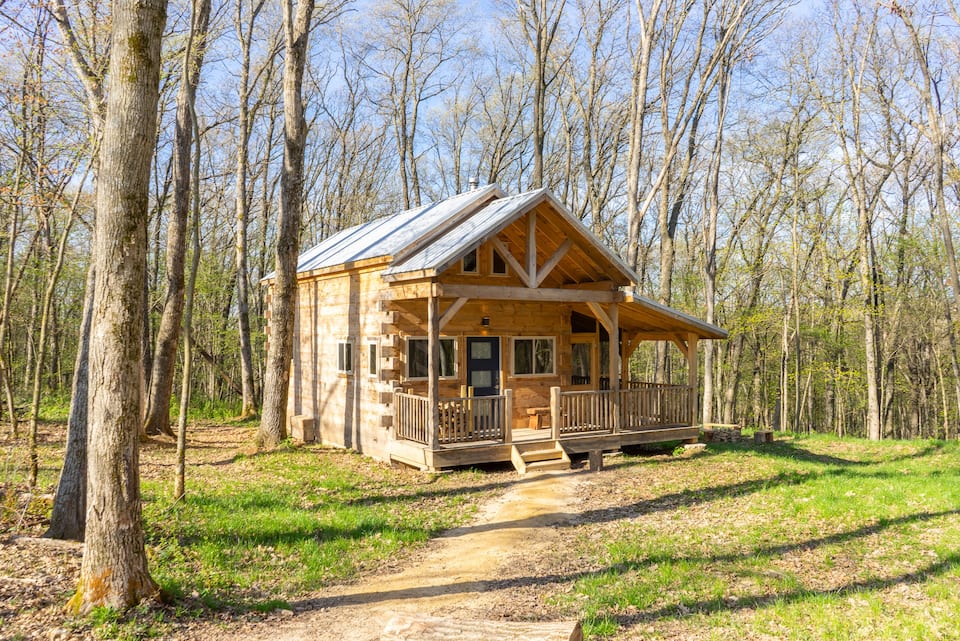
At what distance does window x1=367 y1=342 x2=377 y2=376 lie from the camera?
1532 cm

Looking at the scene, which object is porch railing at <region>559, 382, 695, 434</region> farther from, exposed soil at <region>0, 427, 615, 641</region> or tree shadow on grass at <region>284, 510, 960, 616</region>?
tree shadow on grass at <region>284, 510, 960, 616</region>

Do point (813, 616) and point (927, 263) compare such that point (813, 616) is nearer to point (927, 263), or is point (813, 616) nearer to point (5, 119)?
point (5, 119)

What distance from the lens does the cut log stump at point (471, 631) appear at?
4.79m

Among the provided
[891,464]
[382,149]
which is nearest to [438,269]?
[891,464]

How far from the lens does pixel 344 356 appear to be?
1672 centimetres

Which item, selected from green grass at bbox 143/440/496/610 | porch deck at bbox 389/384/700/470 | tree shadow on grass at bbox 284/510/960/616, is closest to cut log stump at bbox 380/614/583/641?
tree shadow on grass at bbox 284/510/960/616

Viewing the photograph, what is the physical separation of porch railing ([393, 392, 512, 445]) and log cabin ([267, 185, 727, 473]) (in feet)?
0.11

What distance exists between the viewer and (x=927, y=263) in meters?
27.5

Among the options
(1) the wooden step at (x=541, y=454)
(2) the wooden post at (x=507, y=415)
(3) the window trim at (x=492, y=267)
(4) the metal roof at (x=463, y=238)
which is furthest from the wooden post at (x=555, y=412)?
(4) the metal roof at (x=463, y=238)

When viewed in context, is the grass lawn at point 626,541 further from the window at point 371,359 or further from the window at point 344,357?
the window at point 344,357

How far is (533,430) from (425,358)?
3.40 m

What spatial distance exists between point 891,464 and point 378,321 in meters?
13.3

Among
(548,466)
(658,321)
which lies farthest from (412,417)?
(658,321)

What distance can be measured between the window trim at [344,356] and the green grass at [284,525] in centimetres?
328
